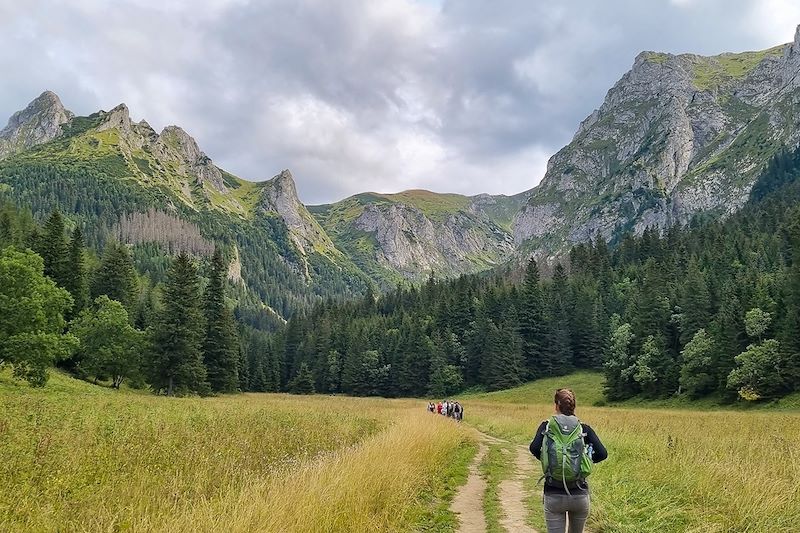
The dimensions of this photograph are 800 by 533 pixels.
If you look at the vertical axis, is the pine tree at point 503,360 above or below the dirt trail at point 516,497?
above

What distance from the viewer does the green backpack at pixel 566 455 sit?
6.55 meters

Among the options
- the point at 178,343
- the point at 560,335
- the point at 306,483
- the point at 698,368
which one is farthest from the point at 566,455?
the point at 560,335

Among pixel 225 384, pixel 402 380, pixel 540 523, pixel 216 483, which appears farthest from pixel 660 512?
pixel 402 380

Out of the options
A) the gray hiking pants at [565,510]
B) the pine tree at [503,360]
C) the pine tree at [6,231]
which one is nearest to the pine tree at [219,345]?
the pine tree at [6,231]

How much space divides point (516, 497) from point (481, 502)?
1.28 m

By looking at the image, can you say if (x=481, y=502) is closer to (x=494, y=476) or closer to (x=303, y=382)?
(x=494, y=476)

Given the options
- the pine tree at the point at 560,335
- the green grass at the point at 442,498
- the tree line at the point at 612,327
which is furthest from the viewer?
the pine tree at the point at 560,335

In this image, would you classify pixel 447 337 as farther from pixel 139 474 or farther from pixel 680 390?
pixel 139 474

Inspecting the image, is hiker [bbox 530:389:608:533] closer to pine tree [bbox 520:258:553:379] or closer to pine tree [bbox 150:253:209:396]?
pine tree [bbox 150:253:209:396]

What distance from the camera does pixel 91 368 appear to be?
51.4m

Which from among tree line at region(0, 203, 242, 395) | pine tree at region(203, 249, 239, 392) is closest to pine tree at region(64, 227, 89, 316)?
tree line at region(0, 203, 242, 395)

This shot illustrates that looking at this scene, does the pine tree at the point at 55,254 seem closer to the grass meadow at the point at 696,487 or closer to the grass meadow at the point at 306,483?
the grass meadow at the point at 306,483

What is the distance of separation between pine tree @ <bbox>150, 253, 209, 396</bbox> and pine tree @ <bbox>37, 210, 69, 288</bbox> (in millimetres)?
12420

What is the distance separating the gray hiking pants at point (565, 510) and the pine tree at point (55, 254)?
6398 cm
